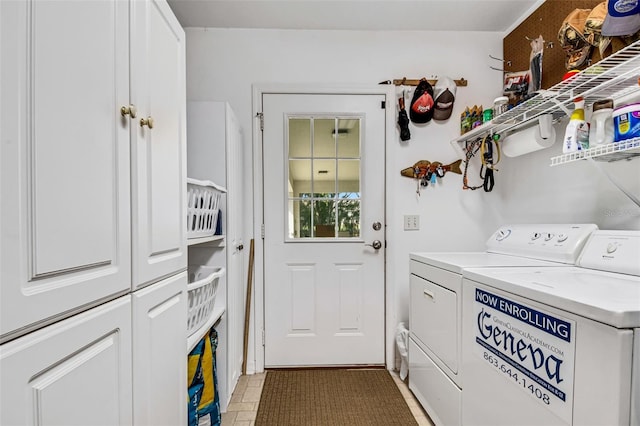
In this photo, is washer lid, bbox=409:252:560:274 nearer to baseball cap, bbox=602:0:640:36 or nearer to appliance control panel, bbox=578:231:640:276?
appliance control panel, bbox=578:231:640:276

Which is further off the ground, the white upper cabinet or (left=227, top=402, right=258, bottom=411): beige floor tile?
the white upper cabinet

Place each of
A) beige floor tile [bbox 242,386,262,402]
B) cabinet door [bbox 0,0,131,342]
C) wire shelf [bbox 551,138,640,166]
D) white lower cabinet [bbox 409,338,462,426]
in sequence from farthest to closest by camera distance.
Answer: beige floor tile [bbox 242,386,262,402], white lower cabinet [bbox 409,338,462,426], wire shelf [bbox 551,138,640,166], cabinet door [bbox 0,0,131,342]

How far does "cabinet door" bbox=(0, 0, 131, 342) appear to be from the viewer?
51 cm

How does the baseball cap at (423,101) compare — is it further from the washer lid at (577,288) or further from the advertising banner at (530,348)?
the advertising banner at (530,348)

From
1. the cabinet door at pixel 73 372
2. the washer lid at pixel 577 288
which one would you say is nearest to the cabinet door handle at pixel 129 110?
the cabinet door at pixel 73 372

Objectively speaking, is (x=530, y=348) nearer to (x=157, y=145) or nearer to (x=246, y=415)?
(x=157, y=145)

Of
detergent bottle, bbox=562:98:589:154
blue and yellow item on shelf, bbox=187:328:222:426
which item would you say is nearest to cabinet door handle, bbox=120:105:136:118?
blue and yellow item on shelf, bbox=187:328:222:426

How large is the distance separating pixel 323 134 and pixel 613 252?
1.76 meters

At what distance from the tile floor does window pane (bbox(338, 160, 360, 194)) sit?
136 centimetres

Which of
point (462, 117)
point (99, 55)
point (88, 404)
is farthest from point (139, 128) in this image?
point (462, 117)

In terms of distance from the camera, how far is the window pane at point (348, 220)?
242 centimetres

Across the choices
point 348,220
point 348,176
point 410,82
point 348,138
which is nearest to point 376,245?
point 348,220

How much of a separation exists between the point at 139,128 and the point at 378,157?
5.83 ft

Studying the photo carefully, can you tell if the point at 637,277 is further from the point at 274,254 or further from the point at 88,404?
the point at 274,254
